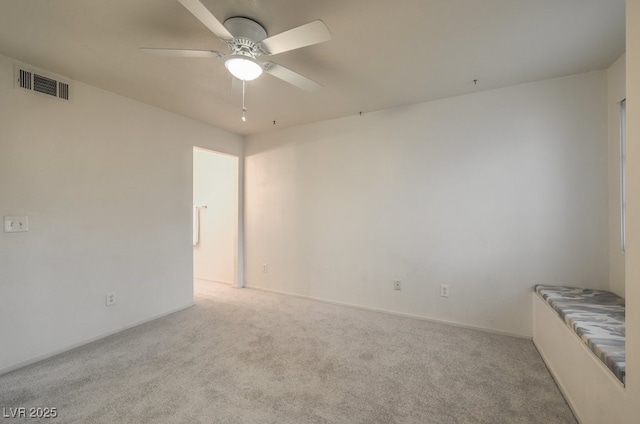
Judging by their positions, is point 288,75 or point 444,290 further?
point 444,290

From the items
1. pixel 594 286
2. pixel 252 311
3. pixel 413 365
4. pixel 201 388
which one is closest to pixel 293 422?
pixel 201 388

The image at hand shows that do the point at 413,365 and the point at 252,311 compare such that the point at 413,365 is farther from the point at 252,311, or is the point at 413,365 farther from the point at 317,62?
the point at 317,62

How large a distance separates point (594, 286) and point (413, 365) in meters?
1.78

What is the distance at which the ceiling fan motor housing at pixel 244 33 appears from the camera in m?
1.63

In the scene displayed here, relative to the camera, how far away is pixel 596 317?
1.72m

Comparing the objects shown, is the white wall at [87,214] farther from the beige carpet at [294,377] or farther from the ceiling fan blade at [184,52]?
the ceiling fan blade at [184,52]

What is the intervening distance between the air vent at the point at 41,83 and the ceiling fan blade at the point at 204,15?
185 cm

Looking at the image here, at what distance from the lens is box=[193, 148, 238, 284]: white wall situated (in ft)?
14.6

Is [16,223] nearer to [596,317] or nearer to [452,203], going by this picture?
[452,203]

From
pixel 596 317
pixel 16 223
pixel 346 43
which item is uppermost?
pixel 346 43

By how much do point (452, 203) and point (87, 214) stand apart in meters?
3.64

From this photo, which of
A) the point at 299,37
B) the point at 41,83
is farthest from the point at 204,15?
the point at 41,83

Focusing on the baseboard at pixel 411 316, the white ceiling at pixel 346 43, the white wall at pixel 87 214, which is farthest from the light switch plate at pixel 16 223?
the baseboard at pixel 411 316

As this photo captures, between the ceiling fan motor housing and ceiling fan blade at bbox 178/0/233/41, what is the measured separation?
10 centimetres
